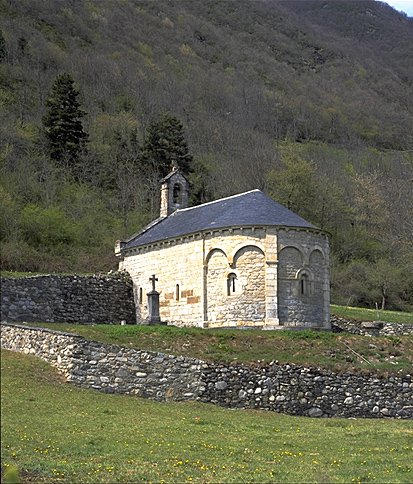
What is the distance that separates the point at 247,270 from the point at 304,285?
259 cm

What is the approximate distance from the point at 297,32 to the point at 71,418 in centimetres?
13214

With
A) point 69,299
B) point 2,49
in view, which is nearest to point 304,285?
point 69,299

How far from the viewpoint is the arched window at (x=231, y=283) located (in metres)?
27.7

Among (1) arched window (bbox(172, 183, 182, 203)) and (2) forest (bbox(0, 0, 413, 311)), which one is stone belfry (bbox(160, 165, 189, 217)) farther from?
(2) forest (bbox(0, 0, 413, 311))

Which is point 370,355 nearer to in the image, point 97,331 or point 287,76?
point 97,331

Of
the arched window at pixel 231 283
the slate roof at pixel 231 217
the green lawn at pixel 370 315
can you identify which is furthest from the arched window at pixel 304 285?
the green lawn at pixel 370 315

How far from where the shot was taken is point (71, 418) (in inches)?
591

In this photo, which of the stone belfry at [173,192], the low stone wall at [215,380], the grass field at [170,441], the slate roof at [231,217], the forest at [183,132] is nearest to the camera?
the grass field at [170,441]

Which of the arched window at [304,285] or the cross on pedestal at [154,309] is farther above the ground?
the arched window at [304,285]

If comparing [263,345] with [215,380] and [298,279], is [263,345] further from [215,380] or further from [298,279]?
[298,279]

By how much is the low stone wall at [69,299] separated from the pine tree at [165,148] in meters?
23.1

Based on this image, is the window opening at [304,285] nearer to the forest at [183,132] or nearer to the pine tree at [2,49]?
the forest at [183,132]

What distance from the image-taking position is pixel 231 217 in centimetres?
2853

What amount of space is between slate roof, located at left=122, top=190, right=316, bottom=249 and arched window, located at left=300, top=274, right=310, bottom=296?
214 cm
